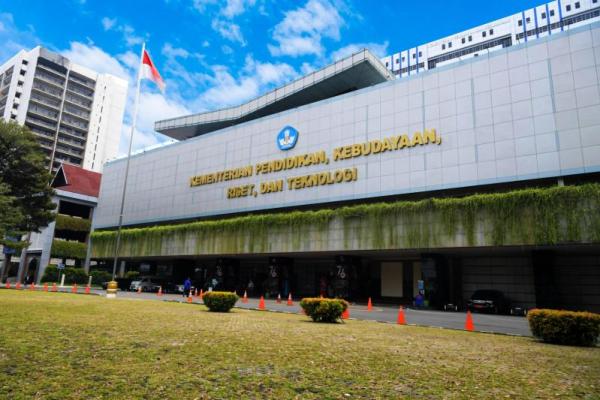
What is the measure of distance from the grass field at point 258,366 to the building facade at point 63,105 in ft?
274

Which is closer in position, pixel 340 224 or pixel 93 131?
pixel 340 224

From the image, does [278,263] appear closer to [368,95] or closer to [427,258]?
[427,258]

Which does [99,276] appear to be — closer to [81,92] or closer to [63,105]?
[63,105]

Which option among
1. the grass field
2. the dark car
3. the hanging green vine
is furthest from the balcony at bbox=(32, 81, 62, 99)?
the grass field

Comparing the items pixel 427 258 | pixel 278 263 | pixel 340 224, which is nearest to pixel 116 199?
pixel 278 263

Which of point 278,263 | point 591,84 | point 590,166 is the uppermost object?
point 591,84

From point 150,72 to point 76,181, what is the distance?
41.0m

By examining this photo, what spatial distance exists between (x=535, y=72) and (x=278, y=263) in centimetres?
2584

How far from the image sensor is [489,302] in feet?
92.0

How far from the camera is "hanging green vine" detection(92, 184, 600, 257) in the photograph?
81.5 ft

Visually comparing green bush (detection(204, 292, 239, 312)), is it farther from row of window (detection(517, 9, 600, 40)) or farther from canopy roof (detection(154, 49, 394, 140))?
row of window (detection(517, 9, 600, 40))

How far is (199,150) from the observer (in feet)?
161

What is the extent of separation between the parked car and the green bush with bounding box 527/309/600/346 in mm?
38191

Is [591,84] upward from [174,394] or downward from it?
upward
